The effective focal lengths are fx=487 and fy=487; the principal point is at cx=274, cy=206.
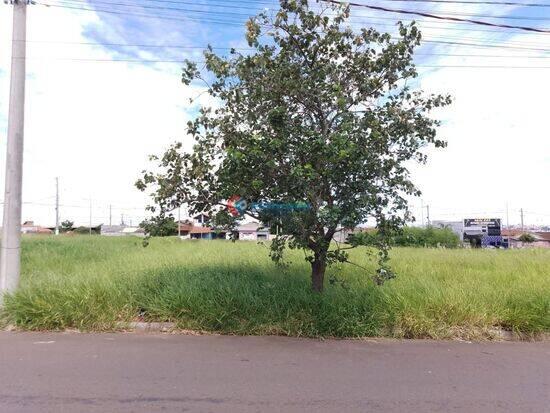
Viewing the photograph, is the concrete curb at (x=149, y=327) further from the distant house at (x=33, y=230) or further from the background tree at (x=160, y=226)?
the distant house at (x=33, y=230)

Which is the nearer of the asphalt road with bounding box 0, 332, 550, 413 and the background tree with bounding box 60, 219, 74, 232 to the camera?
the asphalt road with bounding box 0, 332, 550, 413

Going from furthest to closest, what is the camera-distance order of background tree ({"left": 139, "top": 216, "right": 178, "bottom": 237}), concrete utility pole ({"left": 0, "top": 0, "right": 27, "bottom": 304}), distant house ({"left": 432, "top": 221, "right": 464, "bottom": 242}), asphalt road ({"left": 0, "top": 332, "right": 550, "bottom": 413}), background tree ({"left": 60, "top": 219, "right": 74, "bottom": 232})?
background tree ({"left": 60, "top": 219, "right": 74, "bottom": 232})
distant house ({"left": 432, "top": 221, "right": 464, "bottom": 242})
concrete utility pole ({"left": 0, "top": 0, "right": 27, "bottom": 304})
background tree ({"left": 139, "top": 216, "right": 178, "bottom": 237})
asphalt road ({"left": 0, "top": 332, "right": 550, "bottom": 413})

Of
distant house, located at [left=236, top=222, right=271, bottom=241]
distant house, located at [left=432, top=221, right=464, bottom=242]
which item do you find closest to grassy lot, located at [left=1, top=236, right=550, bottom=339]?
distant house, located at [left=236, top=222, right=271, bottom=241]

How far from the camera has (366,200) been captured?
22.4ft

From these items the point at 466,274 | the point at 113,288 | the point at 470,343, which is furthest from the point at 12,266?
the point at 466,274

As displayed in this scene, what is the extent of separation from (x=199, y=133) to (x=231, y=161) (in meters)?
1.02

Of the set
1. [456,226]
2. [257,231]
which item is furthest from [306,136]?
[456,226]

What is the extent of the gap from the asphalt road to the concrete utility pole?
1.50 m

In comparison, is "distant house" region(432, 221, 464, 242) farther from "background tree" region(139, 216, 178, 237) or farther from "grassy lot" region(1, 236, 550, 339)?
"background tree" region(139, 216, 178, 237)

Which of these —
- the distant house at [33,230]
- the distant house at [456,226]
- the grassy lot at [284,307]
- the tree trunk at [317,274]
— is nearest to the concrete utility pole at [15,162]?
the grassy lot at [284,307]

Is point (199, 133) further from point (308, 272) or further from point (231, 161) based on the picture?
point (308, 272)

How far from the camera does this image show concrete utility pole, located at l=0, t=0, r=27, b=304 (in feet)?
26.1

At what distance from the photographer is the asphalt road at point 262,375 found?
4.38 metres

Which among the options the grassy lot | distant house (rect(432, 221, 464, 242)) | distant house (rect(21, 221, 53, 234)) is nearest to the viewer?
the grassy lot
